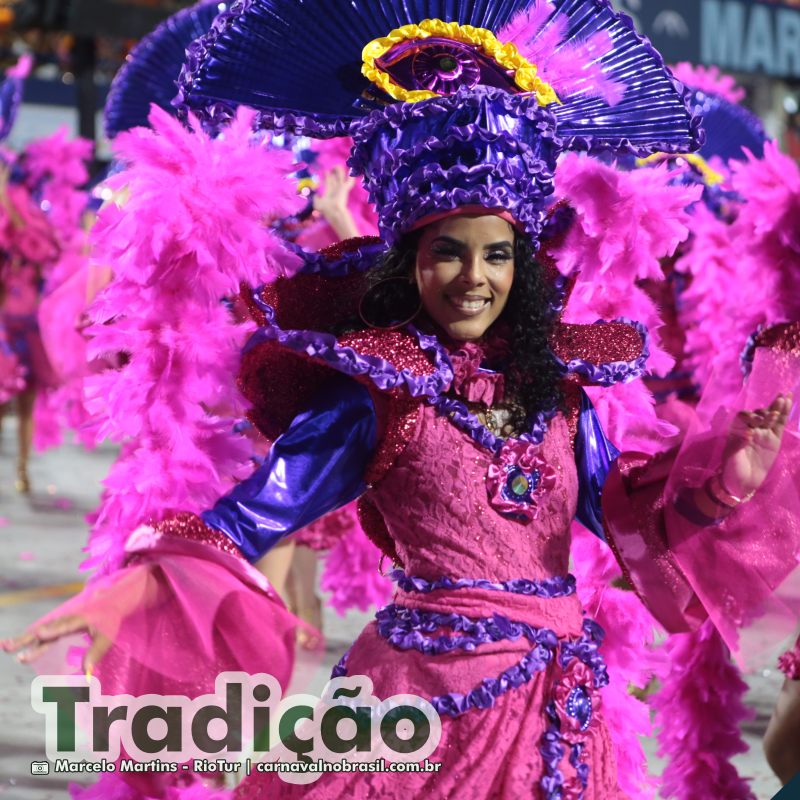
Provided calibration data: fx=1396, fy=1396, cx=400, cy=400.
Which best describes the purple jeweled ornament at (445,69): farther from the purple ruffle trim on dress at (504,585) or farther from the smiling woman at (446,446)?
the purple ruffle trim on dress at (504,585)

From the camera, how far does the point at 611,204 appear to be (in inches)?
98.2

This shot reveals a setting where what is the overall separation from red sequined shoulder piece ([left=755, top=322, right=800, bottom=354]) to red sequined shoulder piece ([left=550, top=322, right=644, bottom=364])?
0.62 meters

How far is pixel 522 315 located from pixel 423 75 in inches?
17.1

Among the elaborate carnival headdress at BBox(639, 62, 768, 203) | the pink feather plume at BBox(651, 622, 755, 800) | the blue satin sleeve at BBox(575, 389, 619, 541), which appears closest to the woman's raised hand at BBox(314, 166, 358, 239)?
the elaborate carnival headdress at BBox(639, 62, 768, 203)

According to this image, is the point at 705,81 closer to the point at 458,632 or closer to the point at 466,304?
the point at 466,304

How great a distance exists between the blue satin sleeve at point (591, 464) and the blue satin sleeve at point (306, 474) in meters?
0.34

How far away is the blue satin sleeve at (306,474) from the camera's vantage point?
6.23 feet

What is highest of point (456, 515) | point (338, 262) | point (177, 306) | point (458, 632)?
point (338, 262)

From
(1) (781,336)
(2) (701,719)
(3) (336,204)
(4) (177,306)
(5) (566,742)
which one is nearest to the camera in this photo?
(5) (566,742)

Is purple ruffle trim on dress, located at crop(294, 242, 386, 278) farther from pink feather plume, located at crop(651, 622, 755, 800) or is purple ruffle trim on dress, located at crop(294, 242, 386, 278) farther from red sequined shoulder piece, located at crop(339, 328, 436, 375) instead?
pink feather plume, located at crop(651, 622, 755, 800)

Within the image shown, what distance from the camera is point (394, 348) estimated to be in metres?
2.06

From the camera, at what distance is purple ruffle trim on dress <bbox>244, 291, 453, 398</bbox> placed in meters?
1.97

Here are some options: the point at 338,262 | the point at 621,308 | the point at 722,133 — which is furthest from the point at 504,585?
the point at 722,133

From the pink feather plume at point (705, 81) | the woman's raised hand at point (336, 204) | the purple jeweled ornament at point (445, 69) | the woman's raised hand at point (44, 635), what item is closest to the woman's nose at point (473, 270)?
the purple jeweled ornament at point (445, 69)
